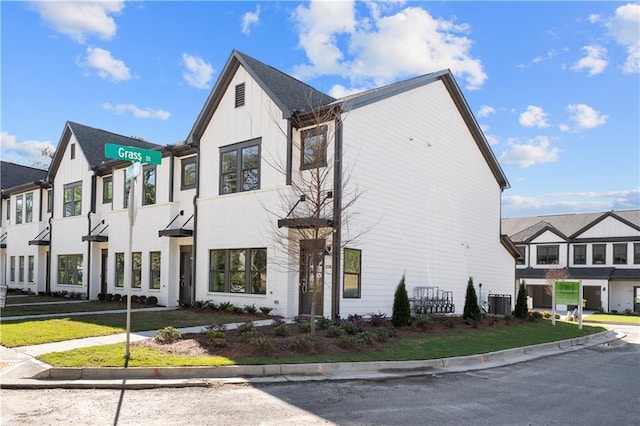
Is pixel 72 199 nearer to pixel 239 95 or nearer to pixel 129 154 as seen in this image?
pixel 239 95

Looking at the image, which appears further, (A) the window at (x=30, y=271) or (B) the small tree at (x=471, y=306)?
(A) the window at (x=30, y=271)

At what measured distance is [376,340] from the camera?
1305cm

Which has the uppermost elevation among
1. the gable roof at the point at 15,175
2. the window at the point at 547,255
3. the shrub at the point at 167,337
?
the gable roof at the point at 15,175

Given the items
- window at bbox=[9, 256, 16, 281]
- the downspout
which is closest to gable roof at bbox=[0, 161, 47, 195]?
window at bbox=[9, 256, 16, 281]

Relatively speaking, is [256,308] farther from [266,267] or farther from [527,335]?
[527,335]

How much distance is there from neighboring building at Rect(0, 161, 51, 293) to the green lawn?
23669 mm

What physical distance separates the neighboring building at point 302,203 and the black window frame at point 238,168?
0.04 metres

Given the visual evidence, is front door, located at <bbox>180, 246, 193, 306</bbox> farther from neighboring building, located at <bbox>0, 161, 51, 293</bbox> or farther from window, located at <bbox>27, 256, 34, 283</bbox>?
window, located at <bbox>27, 256, 34, 283</bbox>

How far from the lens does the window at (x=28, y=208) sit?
1325 inches

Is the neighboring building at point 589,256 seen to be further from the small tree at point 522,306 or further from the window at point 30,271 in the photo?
the window at point 30,271

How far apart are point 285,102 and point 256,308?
7240 millimetres

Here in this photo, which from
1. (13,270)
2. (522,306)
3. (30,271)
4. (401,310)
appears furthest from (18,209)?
(522,306)

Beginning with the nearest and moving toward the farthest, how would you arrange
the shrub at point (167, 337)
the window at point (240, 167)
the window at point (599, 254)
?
the shrub at point (167, 337) → the window at point (240, 167) → the window at point (599, 254)

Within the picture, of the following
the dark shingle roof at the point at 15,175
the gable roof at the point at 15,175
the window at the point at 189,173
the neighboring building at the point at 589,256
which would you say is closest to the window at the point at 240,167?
the window at the point at 189,173
